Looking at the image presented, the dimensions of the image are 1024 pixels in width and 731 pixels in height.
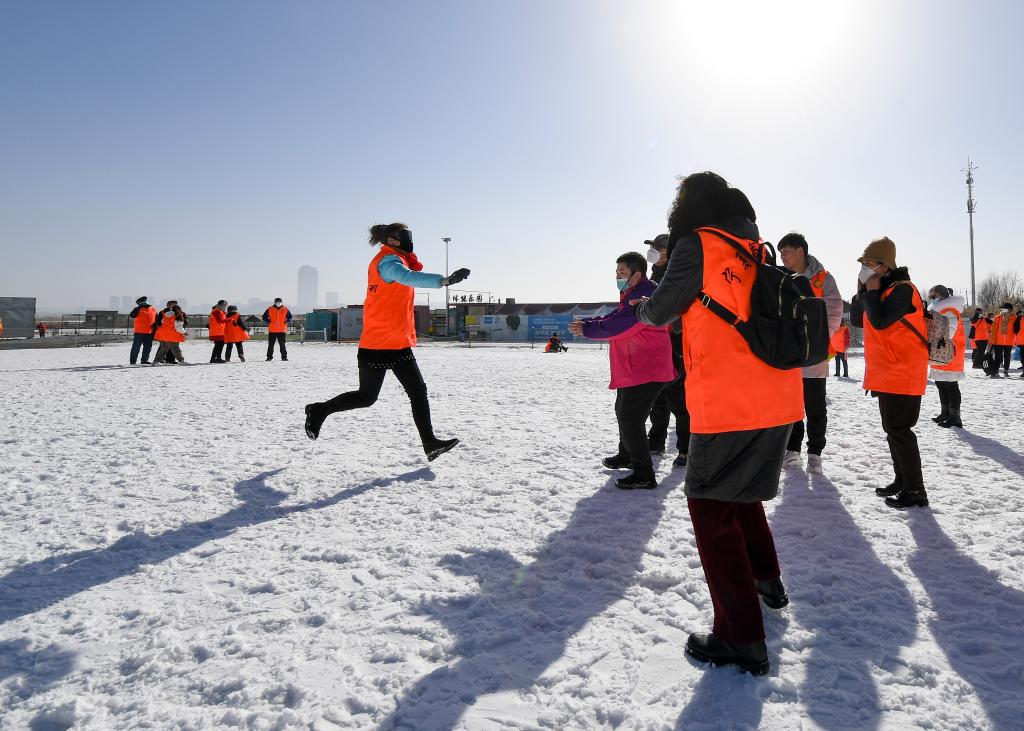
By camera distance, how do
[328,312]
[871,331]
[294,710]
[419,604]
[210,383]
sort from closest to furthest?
[294,710], [419,604], [871,331], [210,383], [328,312]

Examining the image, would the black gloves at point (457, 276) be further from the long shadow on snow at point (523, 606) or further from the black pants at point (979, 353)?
the black pants at point (979, 353)

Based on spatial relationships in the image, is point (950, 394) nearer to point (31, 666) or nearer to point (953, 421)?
point (953, 421)

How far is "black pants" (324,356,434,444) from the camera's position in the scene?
14.7ft

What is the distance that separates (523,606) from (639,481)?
73.7 inches

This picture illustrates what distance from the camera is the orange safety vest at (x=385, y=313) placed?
4387mm

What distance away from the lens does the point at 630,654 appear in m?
1.96

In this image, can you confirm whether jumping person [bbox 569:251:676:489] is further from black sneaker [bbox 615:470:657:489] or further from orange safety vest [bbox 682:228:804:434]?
orange safety vest [bbox 682:228:804:434]

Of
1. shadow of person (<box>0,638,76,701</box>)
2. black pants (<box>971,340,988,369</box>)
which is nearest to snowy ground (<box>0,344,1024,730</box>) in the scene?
shadow of person (<box>0,638,76,701</box>)

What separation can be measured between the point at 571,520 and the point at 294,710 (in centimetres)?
193

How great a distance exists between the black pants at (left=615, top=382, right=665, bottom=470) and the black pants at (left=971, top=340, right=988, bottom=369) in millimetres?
16507

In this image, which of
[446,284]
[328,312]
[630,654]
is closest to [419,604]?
[630,654]

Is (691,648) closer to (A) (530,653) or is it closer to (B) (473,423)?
(A) (530,653)

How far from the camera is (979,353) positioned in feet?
53.3

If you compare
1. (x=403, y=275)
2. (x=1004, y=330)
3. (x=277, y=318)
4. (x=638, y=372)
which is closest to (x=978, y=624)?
(x=638, y=372)
